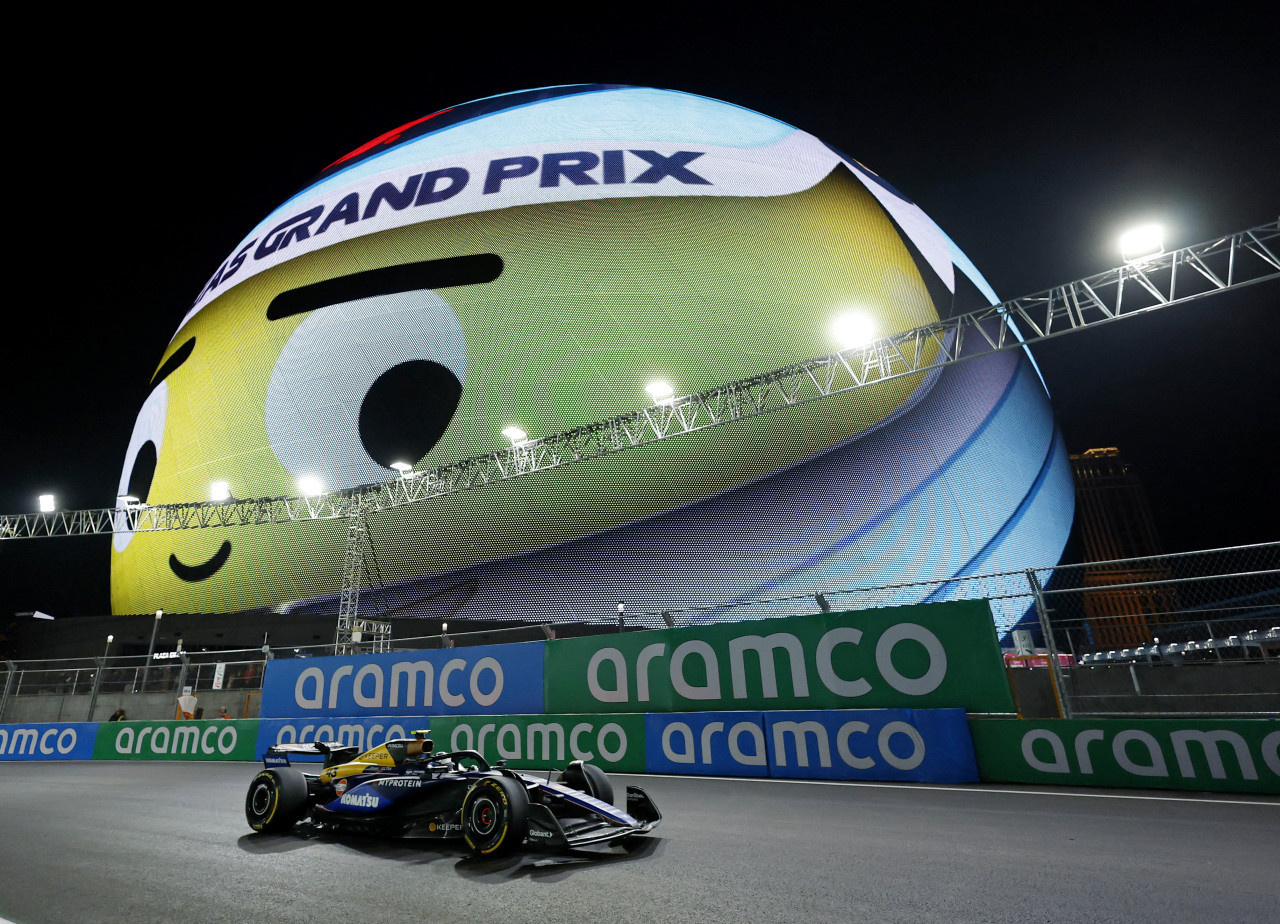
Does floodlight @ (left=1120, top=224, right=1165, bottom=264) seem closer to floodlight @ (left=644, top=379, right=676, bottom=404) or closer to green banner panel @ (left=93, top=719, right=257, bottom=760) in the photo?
floodlight @ (left=644, top=379, right=676, bottom=404)

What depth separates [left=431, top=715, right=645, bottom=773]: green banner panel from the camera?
8.53m

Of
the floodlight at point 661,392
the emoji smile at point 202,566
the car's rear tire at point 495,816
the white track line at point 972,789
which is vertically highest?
the floodlight at point 661,392

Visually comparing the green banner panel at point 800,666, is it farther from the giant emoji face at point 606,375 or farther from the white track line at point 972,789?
the giant emoji face at point 606,375

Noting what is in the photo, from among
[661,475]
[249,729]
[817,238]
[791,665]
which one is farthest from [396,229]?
[791,665]

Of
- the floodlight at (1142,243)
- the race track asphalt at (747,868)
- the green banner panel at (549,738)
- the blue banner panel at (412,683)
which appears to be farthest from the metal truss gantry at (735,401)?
the race track asphalt at (747,868)

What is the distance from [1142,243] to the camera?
12148 mm

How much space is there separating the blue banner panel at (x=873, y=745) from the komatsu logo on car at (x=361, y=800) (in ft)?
14.7

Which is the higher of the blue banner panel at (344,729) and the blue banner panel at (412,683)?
the blue banner panel at (412,683)

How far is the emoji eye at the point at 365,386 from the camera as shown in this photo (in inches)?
693

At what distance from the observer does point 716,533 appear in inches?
620

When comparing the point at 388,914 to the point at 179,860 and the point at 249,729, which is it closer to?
the point at 179,860

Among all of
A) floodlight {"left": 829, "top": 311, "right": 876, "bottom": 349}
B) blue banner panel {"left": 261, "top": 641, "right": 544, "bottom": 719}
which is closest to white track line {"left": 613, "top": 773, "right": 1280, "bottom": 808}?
blue banner panel {"left": 261, "top": 641, "right": 544, "bottom": 719}

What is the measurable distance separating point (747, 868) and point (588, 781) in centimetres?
140

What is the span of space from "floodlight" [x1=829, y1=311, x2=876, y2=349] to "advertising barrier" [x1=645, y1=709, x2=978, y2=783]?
982 centimetres
